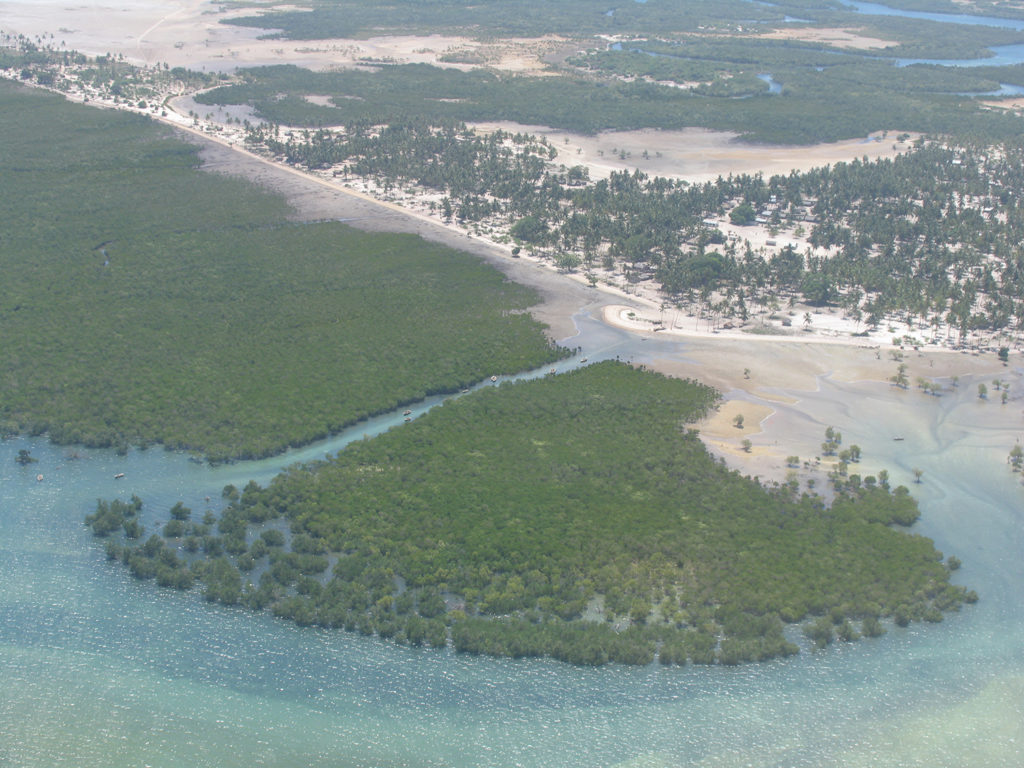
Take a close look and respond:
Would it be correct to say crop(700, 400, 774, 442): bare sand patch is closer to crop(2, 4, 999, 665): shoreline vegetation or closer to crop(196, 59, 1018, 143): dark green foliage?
crop(2, 4, 999, 665): shoreline vegetation

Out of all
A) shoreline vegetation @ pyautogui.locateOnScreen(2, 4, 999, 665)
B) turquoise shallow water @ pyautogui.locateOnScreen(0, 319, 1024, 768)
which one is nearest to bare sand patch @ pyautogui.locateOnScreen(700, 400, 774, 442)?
shoreline vegetation @ pyautogui.locateOnScreen(2, 4, 999, 665)

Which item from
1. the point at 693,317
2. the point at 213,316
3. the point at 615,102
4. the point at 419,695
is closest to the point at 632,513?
the point at 419,695

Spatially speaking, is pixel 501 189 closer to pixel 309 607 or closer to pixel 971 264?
pixel 971 264

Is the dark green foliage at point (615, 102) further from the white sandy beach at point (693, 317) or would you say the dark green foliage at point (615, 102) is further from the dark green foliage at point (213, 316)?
the dark green foliage at point (213, 316)

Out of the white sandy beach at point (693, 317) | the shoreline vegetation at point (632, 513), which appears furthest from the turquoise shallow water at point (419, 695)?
the white sandy beach at point (693, 317)

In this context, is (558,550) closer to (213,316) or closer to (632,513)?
(632,513)

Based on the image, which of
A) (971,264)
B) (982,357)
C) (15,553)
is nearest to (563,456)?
(15,553)
